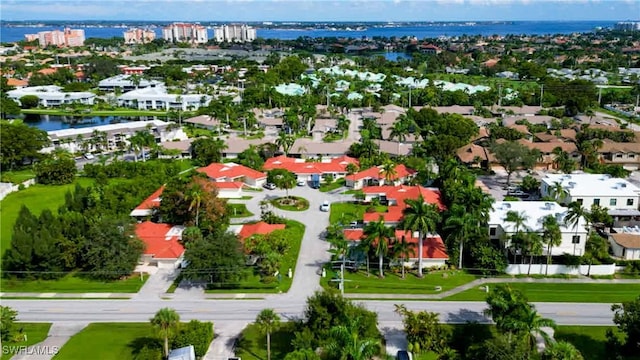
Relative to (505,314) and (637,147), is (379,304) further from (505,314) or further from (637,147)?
(637,147)

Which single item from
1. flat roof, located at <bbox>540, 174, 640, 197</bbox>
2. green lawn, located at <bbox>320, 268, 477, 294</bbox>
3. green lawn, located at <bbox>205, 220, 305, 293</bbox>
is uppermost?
flat roof, located at <bbox>540, 174, 640, 197</bbox>

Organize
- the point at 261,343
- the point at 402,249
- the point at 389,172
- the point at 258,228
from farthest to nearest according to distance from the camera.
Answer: the point at 389,172 < the point at 258,228 < the point at 402,249 < the point at 261,343

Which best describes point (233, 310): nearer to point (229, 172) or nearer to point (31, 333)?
point (31, 333)

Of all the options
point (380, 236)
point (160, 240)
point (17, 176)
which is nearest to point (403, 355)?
point (380, 236)

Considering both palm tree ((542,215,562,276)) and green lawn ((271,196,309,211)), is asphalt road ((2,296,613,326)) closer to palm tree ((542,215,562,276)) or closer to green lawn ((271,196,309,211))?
palm tree ((542,215,562,276))

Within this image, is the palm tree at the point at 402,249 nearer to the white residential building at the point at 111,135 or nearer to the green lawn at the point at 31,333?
the green lawn at the point at 31,333

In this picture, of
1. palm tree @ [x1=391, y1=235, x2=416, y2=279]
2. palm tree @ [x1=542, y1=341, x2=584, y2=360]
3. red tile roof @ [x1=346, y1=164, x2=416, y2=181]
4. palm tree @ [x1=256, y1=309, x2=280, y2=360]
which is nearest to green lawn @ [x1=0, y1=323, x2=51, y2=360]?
palm tree @ [x1=256, y1=309, x2=280, y2=360]
